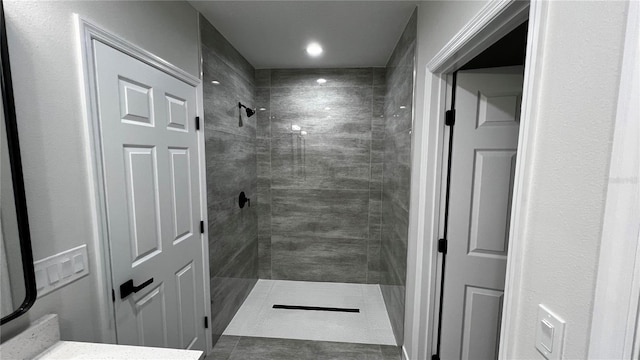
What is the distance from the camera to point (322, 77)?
311 centimetres

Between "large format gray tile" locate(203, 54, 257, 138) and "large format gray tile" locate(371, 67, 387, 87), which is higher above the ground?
"large format gray tile" locate(371, 67, 387, 87)

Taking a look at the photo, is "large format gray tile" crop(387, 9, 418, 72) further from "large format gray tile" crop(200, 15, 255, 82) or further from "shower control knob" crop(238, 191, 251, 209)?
"shower control knob" crop(238, 191, 251, 209)

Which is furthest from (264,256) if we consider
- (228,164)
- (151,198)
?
(151,198)

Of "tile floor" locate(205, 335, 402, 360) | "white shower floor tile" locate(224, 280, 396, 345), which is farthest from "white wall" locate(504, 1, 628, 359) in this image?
"white shower floor tile" locate(224, 280, 396, 345)

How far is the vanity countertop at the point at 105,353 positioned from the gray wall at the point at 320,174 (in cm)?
238

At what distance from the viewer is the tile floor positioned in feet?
7.02

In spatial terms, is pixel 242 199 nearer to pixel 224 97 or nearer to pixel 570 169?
pixel 224 97

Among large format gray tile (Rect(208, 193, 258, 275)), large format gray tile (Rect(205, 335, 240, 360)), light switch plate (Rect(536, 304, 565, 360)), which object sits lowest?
large format gray tile (Rect(205, 335, 240, 360))

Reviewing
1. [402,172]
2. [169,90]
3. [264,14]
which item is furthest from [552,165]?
[264,14]

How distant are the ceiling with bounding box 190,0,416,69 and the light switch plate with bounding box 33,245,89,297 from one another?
1651 millimetres

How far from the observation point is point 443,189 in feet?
5.19

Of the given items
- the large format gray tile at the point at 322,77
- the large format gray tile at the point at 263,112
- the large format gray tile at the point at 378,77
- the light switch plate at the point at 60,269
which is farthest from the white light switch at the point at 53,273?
the large format gray tile at the point at 378,77

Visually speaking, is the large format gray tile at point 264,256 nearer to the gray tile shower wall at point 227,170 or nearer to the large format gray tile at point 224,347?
the gray tile shower wall at point 227,170

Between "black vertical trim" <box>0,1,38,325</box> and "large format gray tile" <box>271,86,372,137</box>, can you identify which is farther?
"large format gray tile" <box>271,86,372,137</box>
